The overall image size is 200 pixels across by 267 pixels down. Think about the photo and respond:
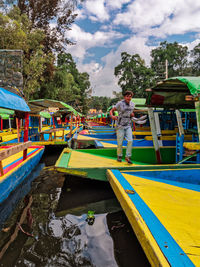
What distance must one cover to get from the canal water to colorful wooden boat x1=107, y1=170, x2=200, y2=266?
2.48ft

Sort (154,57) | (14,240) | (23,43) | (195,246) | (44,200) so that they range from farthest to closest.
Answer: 1. (154,57)
2. (23,43)
3. (44,200)
4. (14,240)
5. (195,246)

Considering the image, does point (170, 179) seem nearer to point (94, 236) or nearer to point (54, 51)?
point (94, 236)

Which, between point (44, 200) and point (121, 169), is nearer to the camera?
point (121, 169)

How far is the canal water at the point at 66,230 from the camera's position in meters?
2.42

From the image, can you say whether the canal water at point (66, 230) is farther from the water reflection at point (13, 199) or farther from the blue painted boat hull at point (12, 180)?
the blue painted boat hull at point (12, 180)

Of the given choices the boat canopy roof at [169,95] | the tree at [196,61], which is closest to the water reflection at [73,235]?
the boat canopy roof at [169,95]

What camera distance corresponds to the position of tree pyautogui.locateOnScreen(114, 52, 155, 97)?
32.5 m

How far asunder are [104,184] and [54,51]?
18642mm

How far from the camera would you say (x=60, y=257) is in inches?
95.5

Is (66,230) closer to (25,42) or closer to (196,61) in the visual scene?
(25,42)

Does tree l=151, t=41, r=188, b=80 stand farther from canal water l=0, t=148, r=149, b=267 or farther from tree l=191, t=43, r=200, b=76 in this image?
canal water l=0, t=148, r=149, b=267

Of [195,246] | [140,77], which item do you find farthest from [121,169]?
[140,77]

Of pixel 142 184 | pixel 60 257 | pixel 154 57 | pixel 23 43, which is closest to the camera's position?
pixel 60 257

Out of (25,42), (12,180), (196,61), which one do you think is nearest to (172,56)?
(196,61)
